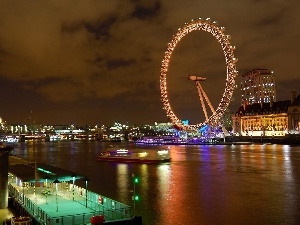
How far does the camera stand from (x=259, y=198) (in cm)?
2769

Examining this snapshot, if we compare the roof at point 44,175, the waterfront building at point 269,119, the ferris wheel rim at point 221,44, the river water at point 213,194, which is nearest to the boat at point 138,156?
the river water at point 213,194

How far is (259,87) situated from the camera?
16262cm

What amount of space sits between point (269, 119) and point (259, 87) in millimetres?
40506

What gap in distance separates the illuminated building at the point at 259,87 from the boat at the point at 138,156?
339 ft

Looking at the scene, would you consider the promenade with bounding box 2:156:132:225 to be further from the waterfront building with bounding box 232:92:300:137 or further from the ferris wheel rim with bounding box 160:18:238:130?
the waterfront building with bounding box 232:92:300:137

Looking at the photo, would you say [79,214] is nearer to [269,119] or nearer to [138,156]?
[138,156]

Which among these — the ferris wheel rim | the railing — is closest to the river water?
the railing

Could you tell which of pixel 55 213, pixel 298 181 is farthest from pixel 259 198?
pixel 55 213

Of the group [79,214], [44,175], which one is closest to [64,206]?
[44,175]

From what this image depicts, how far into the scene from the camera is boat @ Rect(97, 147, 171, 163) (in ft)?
193

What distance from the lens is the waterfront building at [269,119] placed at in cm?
11394

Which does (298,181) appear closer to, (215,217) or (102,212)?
(215,217)

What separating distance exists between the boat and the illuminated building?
10342cm

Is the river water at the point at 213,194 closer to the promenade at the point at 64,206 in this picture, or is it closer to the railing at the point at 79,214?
the railing at the point at 79,214
